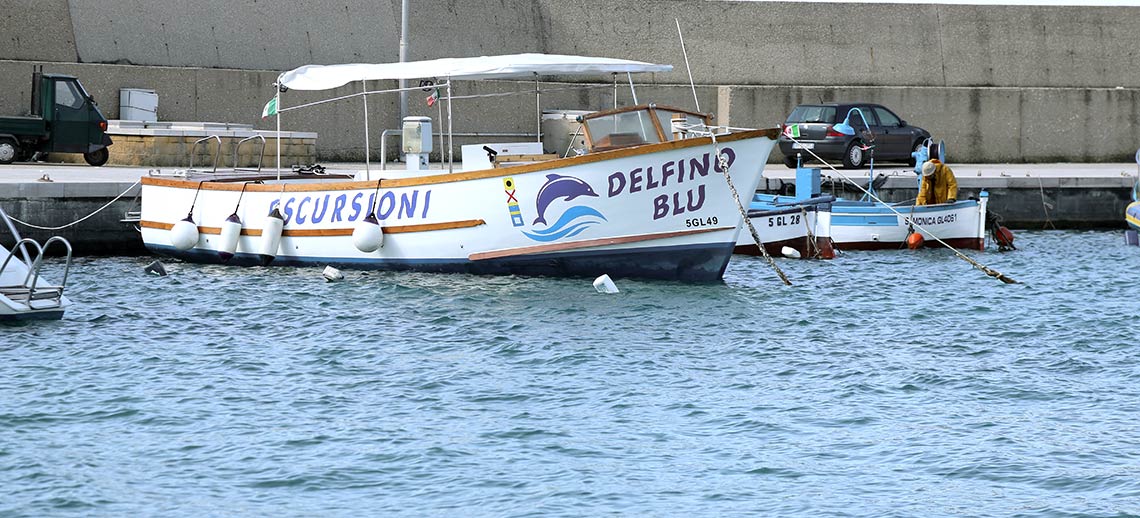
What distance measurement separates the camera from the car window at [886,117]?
28.6 meters

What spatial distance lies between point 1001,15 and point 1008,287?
17085 mm

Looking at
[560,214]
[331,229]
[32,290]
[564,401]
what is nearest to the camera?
[564,401]

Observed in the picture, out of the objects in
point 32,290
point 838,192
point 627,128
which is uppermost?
point 627,128

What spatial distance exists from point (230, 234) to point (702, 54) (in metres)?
15.9

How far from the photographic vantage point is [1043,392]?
11055 millimetres

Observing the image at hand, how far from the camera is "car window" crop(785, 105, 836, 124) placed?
2792cm

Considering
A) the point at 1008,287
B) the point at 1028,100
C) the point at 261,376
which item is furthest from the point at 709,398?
the point at 1028,100

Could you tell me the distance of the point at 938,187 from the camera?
21828 mm

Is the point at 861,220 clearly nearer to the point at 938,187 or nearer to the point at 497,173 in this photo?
the point at 938,187

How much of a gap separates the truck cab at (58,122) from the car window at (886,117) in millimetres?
13868

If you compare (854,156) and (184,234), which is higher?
(854,156)

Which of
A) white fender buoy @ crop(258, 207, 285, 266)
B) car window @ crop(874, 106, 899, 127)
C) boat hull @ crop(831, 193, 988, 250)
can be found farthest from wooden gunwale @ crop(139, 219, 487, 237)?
car window @ crop(874, 106, 899, 127)

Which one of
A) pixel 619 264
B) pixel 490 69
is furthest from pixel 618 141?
pixel 490 69

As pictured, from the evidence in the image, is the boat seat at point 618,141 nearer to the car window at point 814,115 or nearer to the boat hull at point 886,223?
the boat hull at point 886,223
